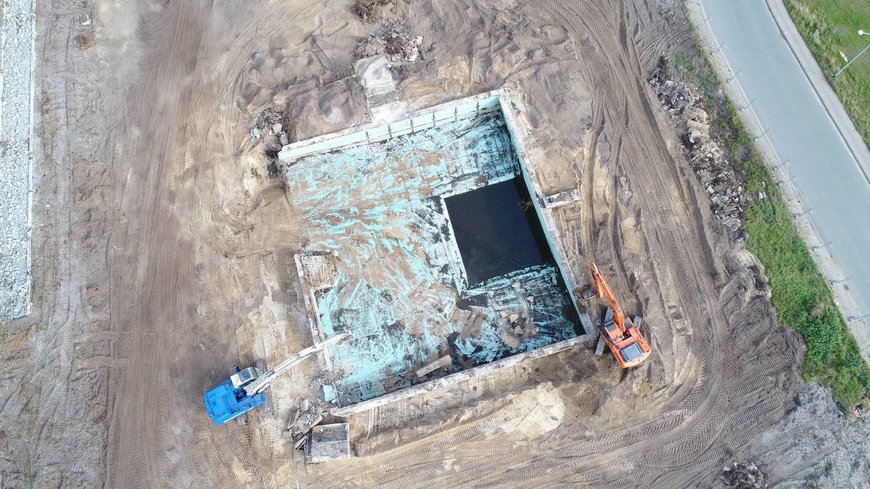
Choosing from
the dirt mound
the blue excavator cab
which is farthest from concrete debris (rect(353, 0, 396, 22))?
the dirt mound

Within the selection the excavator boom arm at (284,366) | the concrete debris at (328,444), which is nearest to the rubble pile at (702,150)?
the excavator boom arm at (284,366)

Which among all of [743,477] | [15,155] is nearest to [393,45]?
[15,155]

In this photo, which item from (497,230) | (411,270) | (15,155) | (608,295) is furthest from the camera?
(15,155)

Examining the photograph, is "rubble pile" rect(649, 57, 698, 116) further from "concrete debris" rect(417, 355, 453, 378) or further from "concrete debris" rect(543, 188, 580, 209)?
"concrete debris" rect(417, 355, 453, 378)

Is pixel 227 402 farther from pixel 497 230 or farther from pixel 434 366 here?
pixel 497 230

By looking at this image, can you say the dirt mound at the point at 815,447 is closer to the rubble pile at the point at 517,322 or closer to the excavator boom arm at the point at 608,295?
the excavator boom arm at the point at 608,295
